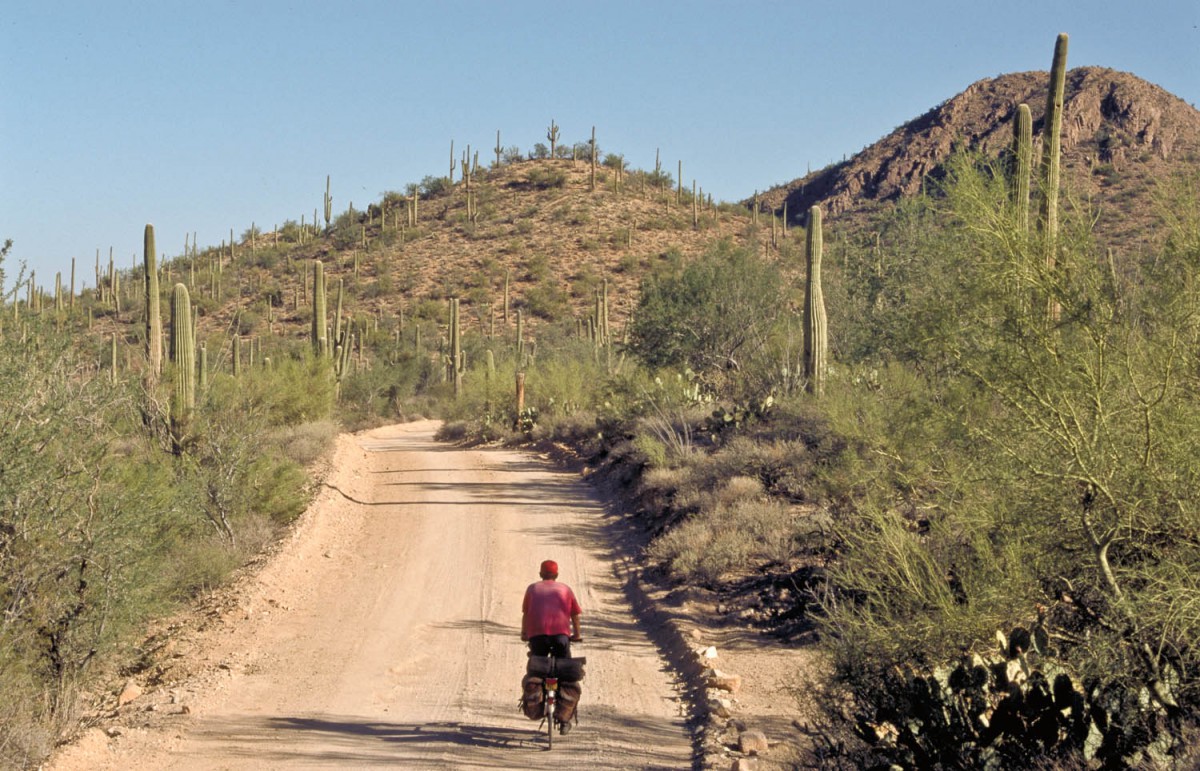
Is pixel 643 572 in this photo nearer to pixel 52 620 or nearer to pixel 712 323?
pixel 52 620

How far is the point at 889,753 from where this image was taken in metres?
5.55

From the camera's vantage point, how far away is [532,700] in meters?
7.29

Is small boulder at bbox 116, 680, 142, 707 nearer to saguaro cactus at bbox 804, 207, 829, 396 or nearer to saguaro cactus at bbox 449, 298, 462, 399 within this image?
saguaro cactus at bbox 804, 207, 829, 396

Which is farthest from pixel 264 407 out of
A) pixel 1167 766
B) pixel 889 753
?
pixel 1167 766

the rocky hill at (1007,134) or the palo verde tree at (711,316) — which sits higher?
the rocky hill at (1007,134)

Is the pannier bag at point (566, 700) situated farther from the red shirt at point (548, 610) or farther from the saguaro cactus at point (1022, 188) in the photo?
the saguaro cactus at point (1022, 188)

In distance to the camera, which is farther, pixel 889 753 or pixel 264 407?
pixel 264 407

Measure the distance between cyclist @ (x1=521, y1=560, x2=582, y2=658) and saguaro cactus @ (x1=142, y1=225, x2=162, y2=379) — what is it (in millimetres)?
10605

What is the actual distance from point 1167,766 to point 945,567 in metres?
2.89

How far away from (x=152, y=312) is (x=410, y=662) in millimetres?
10536

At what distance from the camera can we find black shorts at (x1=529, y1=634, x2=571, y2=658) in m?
7.55

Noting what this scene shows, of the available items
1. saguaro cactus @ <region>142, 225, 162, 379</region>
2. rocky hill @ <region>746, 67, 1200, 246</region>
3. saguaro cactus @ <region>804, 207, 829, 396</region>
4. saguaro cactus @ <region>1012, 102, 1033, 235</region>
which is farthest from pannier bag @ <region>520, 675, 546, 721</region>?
rocky hill @ <region>746, 67, 1200, 246</region>

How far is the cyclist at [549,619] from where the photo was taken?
7562mm

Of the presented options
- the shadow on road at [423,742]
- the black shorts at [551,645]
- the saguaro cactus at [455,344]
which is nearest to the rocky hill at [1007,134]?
the saguaro cactus at [455,344]
